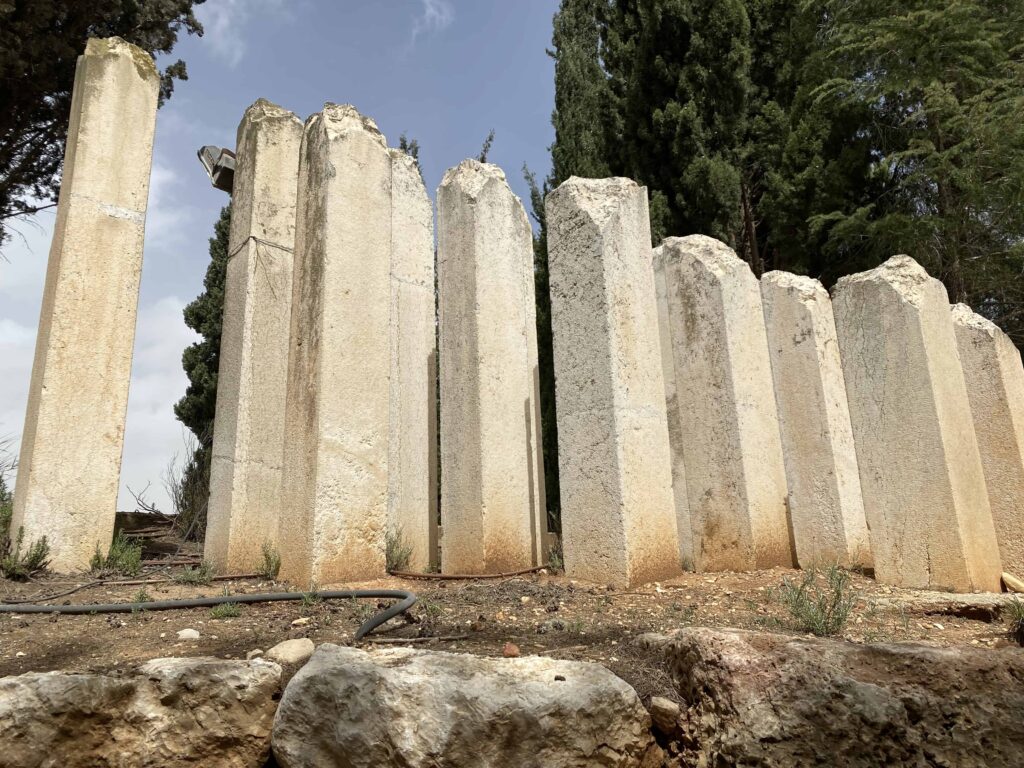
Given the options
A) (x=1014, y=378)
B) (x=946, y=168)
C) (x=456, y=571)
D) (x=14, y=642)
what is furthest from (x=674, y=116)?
(x=14, y=642)

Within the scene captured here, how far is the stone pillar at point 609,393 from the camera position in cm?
466

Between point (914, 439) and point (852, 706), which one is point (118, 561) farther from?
point (914, 439)

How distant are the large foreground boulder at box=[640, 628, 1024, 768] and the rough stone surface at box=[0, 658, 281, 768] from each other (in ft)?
4.73

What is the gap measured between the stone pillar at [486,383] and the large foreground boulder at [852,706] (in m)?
3.10

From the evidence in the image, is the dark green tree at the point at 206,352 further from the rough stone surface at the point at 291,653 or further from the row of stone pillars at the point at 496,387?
the rough stone surface at the point at 291,653

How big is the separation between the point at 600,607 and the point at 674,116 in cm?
1088

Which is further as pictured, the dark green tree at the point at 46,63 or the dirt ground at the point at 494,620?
the dark green tree at the point at 46,63

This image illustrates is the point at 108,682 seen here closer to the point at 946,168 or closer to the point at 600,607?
the point at 600,607

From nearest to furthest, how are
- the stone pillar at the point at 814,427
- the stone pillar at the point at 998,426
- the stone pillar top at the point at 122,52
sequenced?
the stone pillar at the point at 814,427 < the stone pillar top at the point at 122,52 < the stone pillar at the point at 998,426

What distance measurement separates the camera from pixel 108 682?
2320 mm

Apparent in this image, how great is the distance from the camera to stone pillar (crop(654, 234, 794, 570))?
18.0ft

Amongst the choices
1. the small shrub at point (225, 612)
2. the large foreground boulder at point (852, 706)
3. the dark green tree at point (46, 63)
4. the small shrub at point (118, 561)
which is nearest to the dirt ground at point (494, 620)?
the small shrub at point (225, 612)

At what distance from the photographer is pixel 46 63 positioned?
10.5 metres

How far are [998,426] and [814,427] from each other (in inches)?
78.3
